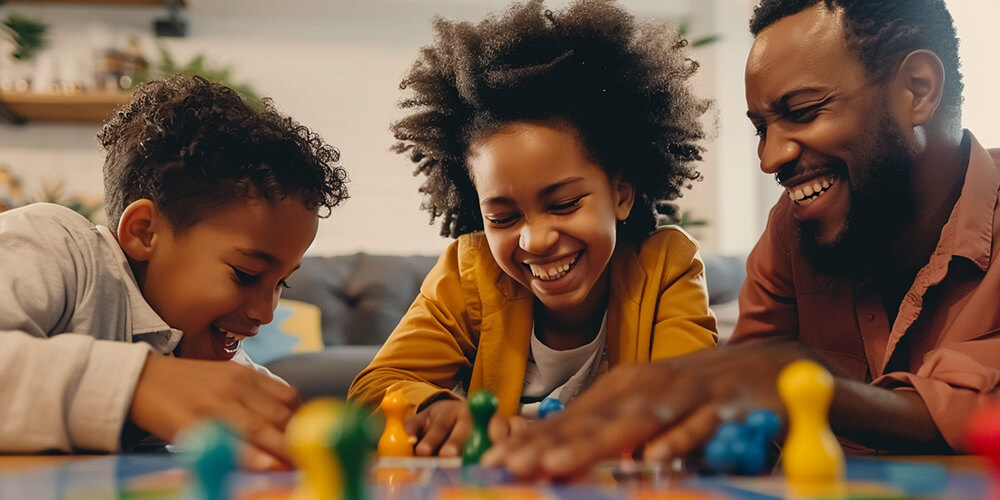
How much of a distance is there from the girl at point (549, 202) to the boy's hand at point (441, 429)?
210 mm

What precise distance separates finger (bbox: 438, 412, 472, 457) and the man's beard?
21.9 inches

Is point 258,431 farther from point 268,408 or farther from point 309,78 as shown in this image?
point 309,78

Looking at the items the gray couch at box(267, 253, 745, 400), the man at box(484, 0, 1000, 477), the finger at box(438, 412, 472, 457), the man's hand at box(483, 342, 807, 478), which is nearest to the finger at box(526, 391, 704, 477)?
the man's hand at box(483, 342, 807, 478)

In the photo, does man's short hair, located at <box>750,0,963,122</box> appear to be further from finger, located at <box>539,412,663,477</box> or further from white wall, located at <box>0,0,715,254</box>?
white wall, located at <box>0,0,715,254</box>

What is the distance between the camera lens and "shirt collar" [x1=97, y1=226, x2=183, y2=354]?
3.26ft

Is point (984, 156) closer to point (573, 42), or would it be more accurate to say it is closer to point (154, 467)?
point (573, 42)

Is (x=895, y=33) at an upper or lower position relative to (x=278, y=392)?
upper

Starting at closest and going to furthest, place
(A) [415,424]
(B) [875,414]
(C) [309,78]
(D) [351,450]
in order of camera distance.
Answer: (D) [351,450] < (B) [875,414] < (A) [415,424] < (C) [309,78]

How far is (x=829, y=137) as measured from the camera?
3.36ft

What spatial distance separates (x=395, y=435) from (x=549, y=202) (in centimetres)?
48

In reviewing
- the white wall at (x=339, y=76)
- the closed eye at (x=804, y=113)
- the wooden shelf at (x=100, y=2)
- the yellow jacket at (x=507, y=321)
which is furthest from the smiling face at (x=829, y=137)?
the wooden shelf at (x=100, y=2)

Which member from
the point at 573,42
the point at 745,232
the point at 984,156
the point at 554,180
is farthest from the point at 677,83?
the point at 745,232

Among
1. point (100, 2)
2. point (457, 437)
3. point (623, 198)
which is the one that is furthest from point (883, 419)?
point (100, 2)

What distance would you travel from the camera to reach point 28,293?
799 millimetres
